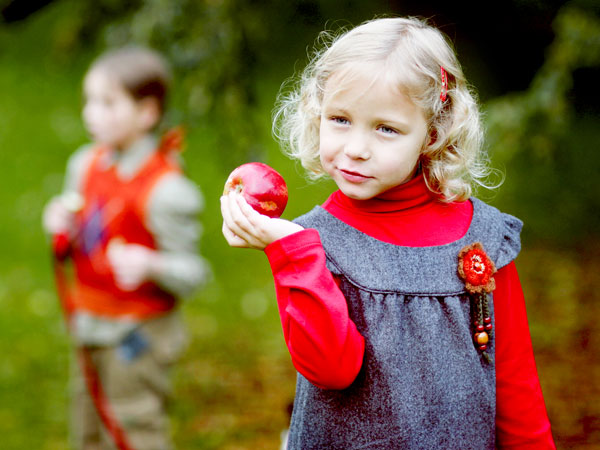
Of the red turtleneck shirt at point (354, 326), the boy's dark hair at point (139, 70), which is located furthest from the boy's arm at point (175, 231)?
the red turtleneck shirt at point (354, 326)

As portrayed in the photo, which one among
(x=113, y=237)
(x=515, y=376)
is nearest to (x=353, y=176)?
(x=515, y=376)

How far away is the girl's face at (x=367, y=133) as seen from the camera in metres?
1.58

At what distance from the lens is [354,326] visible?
1.56 meters

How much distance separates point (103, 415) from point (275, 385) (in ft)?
6.87

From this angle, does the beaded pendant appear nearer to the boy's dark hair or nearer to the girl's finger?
the girl's finger

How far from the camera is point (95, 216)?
315 centimetres

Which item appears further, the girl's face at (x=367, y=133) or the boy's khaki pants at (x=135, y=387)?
the boy's khaki pants at (x=135, y=387)

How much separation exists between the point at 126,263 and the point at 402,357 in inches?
66.1

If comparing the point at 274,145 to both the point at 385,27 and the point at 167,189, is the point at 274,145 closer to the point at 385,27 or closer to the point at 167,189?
the point at 167,189

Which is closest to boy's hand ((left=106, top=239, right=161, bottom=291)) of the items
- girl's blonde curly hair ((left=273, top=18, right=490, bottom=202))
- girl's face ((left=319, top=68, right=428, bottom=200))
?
girl's blonde curly hair ((left=273, top=18, right=490, bottom=202))

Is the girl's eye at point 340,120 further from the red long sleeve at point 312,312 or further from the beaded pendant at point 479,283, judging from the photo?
the beaded pendant at point 479,283

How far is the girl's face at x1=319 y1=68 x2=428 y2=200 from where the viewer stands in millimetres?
1575

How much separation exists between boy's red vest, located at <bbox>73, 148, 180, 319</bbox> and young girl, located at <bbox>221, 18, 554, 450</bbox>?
1.48m

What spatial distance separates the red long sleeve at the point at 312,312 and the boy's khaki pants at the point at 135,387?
5.78 feet
